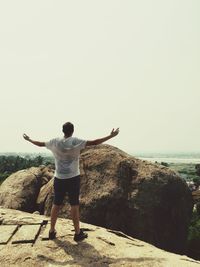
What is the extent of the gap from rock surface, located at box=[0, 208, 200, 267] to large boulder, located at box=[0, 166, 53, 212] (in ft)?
18.3

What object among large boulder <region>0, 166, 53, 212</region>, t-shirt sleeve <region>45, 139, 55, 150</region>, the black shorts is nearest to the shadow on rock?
the black shorts

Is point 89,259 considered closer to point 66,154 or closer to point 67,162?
point 67,162

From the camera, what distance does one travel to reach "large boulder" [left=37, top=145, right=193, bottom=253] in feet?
41.7

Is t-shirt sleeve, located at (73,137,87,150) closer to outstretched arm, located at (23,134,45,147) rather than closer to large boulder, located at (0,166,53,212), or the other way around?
outstretched arm, located at (23,134,45,147)

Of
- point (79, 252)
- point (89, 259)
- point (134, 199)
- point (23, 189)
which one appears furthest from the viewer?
point (23, 189)

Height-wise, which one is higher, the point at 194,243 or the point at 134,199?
the point at 134,199

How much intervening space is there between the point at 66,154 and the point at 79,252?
1.88 metres

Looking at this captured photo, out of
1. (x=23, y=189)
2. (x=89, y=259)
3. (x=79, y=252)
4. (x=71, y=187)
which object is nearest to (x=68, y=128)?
(x=71, y=187)

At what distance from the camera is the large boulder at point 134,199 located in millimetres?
12703

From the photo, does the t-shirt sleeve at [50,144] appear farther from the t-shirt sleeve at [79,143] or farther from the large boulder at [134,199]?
the large boulder at [134,199]

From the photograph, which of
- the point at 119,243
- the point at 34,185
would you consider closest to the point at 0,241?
the point at 119,243

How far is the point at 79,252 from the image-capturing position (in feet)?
25.0

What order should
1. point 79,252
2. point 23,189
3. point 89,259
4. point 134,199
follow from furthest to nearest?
point 23,189 → point 134,199 → point 79,252 → point 89,259

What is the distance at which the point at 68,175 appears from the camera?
25.7 feet
